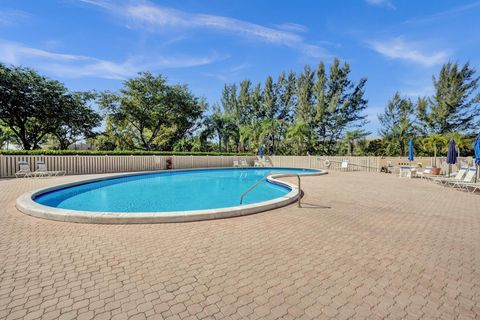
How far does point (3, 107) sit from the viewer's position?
19.1 meters

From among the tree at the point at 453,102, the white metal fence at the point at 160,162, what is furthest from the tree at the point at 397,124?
the white metal fence at the point at 160,162

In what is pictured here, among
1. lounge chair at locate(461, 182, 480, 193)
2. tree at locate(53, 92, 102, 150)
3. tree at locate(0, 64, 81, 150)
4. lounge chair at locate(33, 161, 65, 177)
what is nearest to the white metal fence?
lounge chair at locate(33, 161, 65, 177)

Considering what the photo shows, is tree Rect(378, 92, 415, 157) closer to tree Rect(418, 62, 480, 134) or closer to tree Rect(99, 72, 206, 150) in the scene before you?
tree Rect(418, 62, 480, 134)

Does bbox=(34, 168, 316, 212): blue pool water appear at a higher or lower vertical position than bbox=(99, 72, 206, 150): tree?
lower

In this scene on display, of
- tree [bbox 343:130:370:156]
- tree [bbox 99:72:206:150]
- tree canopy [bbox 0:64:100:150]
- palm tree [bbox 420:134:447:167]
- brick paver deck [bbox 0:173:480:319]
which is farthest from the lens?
tree [bbox 343:130:370:156]

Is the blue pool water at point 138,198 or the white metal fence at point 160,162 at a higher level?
the white metal fence at point 160,162

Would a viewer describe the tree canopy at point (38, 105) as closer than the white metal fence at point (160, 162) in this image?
No

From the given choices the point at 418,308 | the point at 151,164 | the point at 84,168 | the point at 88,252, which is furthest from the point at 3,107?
the point at 418,308

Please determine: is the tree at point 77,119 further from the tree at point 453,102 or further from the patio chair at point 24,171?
the tree at point 453,102

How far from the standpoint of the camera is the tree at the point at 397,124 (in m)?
27.0

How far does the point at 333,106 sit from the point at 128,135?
2786cm

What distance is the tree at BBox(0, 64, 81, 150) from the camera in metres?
18.2

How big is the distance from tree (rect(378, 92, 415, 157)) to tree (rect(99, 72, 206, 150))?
81.3 ft

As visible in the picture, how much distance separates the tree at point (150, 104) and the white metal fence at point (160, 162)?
10665mm
